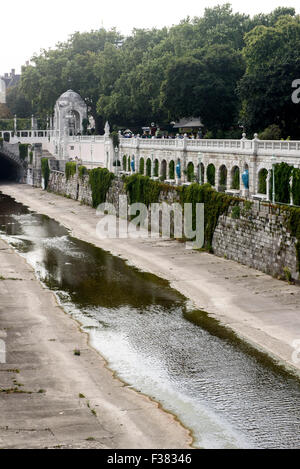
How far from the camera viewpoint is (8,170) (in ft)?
450

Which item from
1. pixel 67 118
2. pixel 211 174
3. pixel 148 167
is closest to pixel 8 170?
pixel 67 118

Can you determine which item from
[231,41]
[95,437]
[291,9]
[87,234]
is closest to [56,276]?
[87,234]

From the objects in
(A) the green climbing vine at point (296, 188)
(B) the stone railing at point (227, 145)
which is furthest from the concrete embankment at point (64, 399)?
(B) the stone railing at point (227, 145)

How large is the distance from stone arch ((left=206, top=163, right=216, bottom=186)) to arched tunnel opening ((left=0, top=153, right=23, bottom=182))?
210 ft

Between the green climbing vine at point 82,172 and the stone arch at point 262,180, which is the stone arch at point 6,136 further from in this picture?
the stone arch at point 262,180

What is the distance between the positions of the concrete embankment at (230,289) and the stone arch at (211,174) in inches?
367

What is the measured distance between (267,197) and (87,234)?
22.5 m

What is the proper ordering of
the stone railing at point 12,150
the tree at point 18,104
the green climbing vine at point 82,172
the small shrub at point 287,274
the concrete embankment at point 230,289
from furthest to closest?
the tree at point 18,104
the stone railing at point 12,150
the green climbing vine at point 82,172
the small shrub at point 287,274
the concrete embankment at point 230,289

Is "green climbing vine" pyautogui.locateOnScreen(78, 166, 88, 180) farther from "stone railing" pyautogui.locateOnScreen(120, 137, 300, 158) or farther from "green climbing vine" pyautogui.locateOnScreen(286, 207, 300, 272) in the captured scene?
"green climbing vine" pyautogui.locateOnScreen(286, 207, 300, 272)

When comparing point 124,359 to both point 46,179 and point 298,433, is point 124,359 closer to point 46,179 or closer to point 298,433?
point 298,433

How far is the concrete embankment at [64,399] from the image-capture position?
26.9 m

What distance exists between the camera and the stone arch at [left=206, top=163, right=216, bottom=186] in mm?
71562

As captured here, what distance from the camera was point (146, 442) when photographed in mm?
26906

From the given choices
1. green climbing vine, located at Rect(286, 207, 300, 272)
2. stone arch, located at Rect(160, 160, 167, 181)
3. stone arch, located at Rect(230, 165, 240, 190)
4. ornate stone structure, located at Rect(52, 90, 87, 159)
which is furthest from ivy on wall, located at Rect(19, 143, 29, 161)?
green climbing vine, located at Rect(286, 207, 300, 272)
